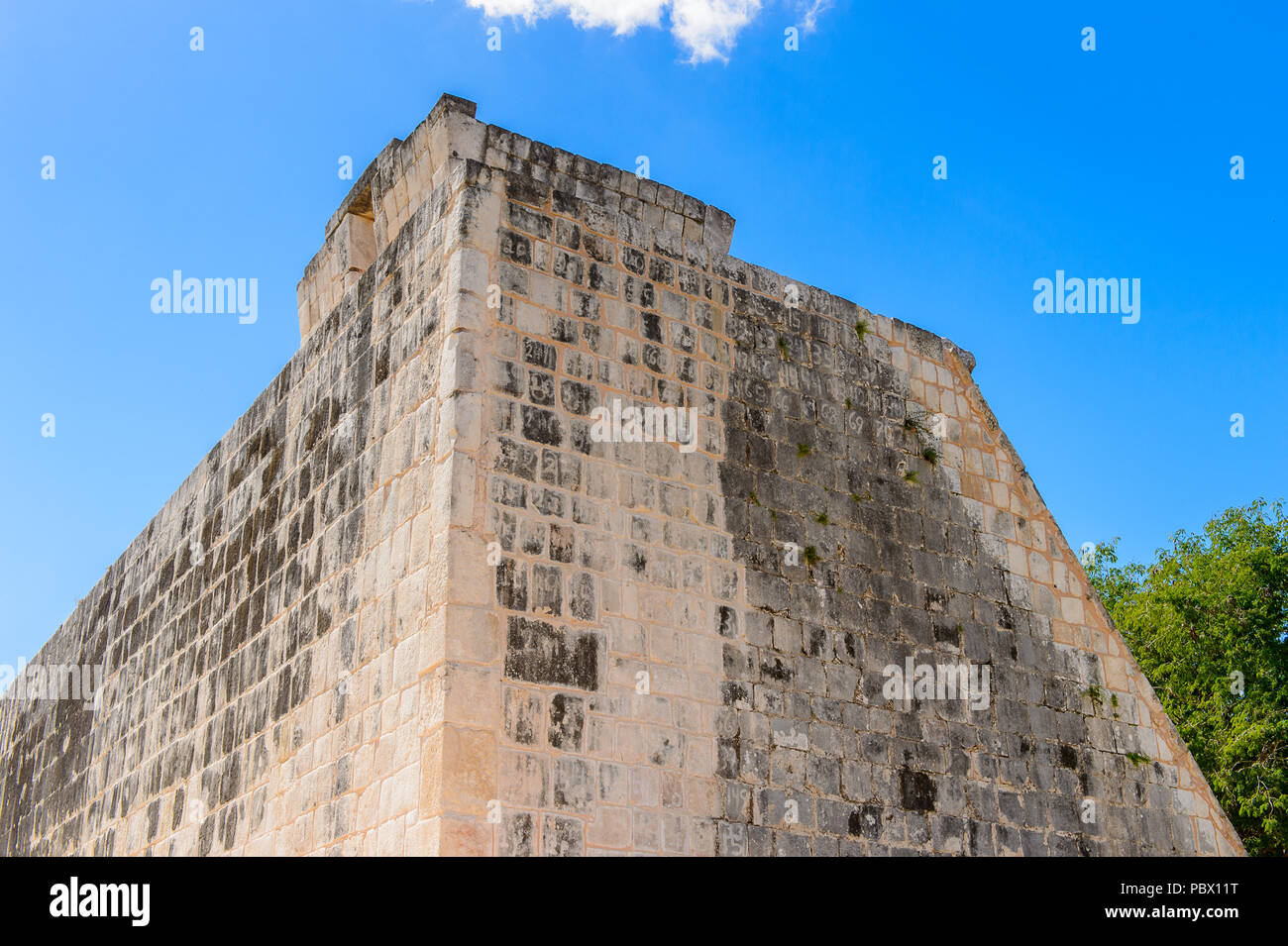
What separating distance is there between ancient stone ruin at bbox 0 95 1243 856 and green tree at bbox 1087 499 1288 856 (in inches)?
419

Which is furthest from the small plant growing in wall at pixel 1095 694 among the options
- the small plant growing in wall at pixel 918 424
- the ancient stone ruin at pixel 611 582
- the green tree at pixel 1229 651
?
the green tree at pixel 1229 651

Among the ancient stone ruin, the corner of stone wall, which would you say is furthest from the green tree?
the corner of stone wall

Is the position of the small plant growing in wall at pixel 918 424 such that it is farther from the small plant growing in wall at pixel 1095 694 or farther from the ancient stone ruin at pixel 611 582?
the small plant growing in wall at pixel 1095 694

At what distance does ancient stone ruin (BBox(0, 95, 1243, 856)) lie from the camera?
5477mm

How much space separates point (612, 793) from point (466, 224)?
2647 millimetres

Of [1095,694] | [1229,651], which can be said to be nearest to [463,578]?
[1095,694]

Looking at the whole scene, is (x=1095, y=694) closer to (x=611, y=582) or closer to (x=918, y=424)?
(x=918, y=424)

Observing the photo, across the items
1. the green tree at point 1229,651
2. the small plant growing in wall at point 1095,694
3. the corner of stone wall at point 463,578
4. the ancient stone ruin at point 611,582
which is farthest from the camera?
the green tree at point 1229,651

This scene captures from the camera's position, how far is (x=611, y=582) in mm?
5797

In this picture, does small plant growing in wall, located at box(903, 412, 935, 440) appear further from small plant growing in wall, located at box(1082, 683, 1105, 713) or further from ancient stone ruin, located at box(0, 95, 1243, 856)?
small plant growing in wall, located at box(1082, 683, 1105, 713)

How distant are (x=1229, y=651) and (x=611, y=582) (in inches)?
606

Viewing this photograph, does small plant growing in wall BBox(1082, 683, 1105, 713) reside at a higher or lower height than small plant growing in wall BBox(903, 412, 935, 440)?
lower

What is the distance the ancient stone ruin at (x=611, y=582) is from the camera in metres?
5.48

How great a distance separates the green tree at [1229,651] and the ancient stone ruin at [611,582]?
34.9 ft
